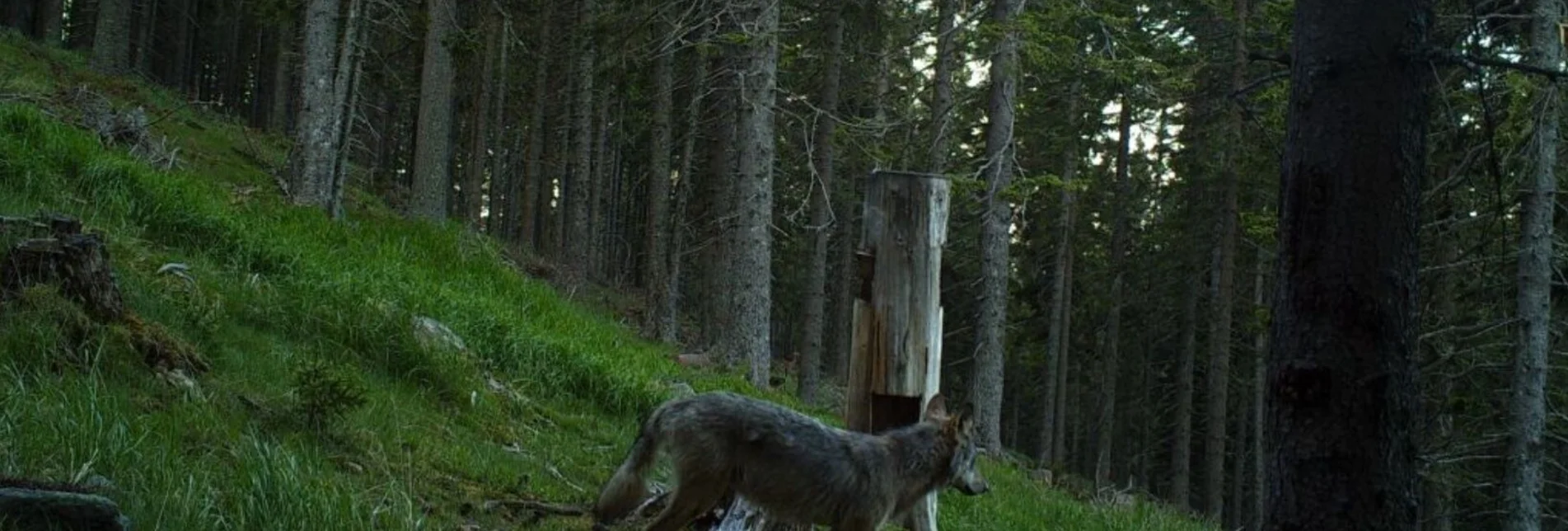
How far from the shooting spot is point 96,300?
6867 millimetres

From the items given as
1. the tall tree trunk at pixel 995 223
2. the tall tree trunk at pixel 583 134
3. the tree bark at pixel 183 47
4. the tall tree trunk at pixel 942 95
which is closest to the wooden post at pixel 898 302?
the tall tree trunk at pixel 995 223

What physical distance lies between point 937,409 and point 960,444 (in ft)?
1.17

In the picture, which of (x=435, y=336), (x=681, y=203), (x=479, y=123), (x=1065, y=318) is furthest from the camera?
(x=1065, y=318)

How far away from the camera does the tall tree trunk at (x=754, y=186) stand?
595 inches

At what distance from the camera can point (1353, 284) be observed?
4.23 metres

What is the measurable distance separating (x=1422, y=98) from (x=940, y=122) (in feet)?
52.8

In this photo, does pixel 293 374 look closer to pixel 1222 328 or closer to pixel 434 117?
pixel 434 117

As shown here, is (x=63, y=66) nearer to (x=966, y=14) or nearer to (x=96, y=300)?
(x=966, y=14)

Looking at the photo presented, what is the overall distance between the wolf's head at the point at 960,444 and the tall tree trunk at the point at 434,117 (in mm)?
12803

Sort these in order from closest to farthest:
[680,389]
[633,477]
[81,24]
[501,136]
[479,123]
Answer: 1. [633,477]
2. [680,389]
3. [479,123]
4. [501,136]
5. [81,24]

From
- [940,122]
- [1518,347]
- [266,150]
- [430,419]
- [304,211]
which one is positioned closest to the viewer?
[430,419]

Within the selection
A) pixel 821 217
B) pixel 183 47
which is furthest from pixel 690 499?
pixel 183 47

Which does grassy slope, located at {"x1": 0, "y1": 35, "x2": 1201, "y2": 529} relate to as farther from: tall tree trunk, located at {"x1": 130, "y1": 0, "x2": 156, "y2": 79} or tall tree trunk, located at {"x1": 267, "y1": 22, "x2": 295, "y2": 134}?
tall tree trunk, located at {"x1": 130, "y1": 0, "x2": 156, "y2": 79}

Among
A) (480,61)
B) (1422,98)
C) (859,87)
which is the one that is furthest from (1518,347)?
(480,61)
